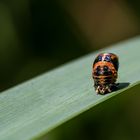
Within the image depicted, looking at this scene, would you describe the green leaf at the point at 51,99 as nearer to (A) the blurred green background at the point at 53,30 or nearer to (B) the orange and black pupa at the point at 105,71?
(B) the orange and black pupa at the point at 105,71

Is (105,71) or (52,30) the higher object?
(52,30)

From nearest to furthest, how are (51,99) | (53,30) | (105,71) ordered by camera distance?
(51,99), (105,71), (53,30)

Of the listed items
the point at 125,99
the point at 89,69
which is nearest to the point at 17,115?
the point at 89,69

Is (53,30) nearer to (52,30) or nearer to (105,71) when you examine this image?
(52,30)

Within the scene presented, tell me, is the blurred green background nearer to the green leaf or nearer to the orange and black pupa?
the green leaf

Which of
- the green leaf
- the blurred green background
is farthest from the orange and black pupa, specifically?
the blurred green background

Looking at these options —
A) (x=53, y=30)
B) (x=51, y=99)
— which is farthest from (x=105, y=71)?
(x=53, y=30)
